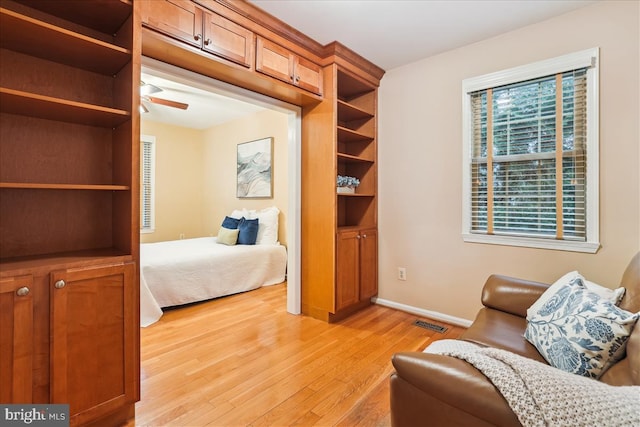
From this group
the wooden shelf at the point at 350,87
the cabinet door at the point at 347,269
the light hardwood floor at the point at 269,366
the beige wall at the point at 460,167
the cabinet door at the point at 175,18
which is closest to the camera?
the light hardwood floor at the point at 269,366

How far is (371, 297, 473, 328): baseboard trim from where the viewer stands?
9.26ft

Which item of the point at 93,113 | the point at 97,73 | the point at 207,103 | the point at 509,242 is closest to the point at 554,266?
the point at 509,242

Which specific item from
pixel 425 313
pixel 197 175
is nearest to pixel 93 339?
pixel 425 313

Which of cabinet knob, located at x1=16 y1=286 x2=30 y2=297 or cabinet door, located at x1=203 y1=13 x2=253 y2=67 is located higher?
cabinet door, located at x1=203 y1=13 x2=253 y2=67

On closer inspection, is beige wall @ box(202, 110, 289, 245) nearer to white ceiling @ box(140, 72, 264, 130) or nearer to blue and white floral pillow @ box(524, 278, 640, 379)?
white ceiling @ box(140, 72, 264, 130)

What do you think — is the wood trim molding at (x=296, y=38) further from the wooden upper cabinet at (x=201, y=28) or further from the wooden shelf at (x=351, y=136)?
the wooden shelf at (x=351, y=136)

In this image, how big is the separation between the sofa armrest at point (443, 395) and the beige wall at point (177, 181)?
18.3 feet

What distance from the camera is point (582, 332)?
51.3 inches

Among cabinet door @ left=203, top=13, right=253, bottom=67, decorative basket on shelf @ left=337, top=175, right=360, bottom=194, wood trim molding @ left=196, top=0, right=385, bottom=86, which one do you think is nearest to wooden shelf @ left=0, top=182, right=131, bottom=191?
cabinet door @ left=203, top=13, right=253, bottom=67

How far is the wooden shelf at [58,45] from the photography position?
4.23ft

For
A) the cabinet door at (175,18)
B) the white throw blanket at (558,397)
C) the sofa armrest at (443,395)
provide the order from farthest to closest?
the cabinet door at (175,18) → the sofa armrest at (443,395) → the white throw blanket at (558,397)

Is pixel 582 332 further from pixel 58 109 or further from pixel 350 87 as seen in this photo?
pixel 350 87

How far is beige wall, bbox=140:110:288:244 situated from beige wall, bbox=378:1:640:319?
233cm

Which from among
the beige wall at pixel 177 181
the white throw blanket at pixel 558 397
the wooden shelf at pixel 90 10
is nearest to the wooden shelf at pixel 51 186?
the wooden shelf at pixel 90 10
